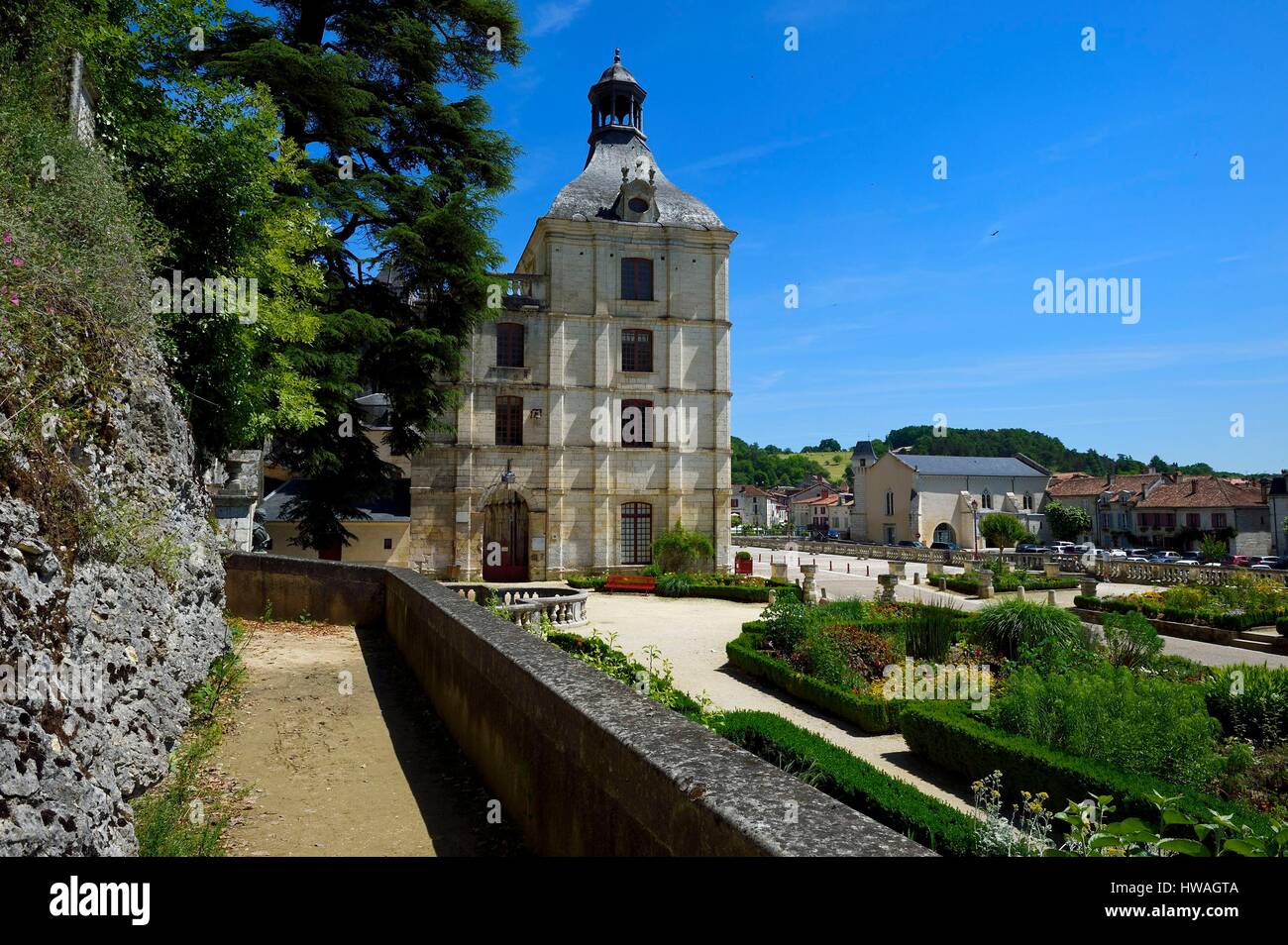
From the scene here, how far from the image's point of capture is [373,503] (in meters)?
29.2

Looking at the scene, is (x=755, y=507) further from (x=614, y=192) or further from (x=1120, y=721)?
(x=1120, y=721)

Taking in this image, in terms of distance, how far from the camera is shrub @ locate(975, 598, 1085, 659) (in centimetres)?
1223

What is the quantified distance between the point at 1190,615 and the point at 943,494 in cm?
4660

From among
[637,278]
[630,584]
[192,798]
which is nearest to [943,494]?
[637,278]

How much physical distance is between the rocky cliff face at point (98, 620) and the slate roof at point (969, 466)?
6282 cm

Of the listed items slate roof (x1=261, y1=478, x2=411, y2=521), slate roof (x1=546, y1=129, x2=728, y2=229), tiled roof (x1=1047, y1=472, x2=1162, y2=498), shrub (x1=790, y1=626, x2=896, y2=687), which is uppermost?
slate roof (x1=546, y1=129, x2=728, y2=229)

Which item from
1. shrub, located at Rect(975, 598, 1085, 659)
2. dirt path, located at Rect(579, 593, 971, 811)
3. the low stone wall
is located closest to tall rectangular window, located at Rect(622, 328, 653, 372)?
dirt path, located at Rect(579, 593, 971, 811)

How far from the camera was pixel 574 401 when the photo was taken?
3027 cm

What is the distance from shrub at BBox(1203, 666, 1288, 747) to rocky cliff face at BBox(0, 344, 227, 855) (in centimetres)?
1072

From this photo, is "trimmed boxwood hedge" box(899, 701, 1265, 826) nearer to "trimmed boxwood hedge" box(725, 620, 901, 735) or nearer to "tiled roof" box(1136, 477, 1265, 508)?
"trimmed boxwood hedge" box(725, 620, 901, 735)

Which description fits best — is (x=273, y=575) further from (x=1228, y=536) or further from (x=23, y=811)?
(x=1228, y=536)
